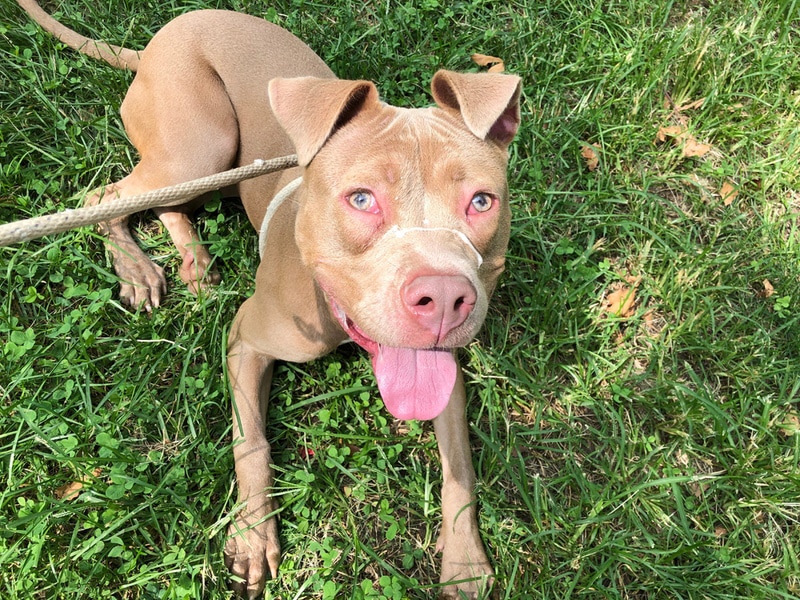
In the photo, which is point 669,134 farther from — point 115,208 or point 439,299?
point 115,208

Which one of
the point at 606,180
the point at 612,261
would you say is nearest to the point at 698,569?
the point at 612,261

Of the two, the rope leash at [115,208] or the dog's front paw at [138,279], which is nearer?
the rope leash at [115,208]

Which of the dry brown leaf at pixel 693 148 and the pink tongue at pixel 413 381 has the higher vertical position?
the pink tongue at pixel 413 381

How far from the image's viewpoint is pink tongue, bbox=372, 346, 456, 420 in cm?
256

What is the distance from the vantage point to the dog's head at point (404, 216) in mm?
2254

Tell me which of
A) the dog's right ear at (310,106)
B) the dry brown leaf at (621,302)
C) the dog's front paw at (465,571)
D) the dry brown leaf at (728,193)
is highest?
the dog's right ear at (310,106)

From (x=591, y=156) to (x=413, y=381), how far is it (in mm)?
2784

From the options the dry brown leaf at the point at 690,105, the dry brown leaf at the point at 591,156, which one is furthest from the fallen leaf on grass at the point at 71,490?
the dry brown leaf at the point at 690,105

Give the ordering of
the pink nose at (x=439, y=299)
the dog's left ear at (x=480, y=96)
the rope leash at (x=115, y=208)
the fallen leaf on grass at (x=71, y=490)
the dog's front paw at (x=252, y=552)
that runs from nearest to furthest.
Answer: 1. the rope leash at (x=115, y=208)
2. the pink nose at (x=439, y=299)
3. the dog's left ear at (x=480, y=96)
4. the dog's front paw at (x=252, y=552)
5. the fallen leaf on grass at (x=71, y=490)

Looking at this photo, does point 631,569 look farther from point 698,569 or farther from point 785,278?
point 785,278

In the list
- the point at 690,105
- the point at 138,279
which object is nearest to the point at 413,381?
the point at 138,279

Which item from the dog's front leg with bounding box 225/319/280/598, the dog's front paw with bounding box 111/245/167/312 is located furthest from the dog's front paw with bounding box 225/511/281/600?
the dog's front paw with bounding box 111/245/167/312

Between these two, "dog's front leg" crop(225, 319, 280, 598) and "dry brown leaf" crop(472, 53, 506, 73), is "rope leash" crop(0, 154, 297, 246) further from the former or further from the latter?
"dry brown leaf" crop(472, 53, 506, 73)

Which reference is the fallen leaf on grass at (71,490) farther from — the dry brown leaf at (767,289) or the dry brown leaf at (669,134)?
the dry brown leaf at (669,134)
